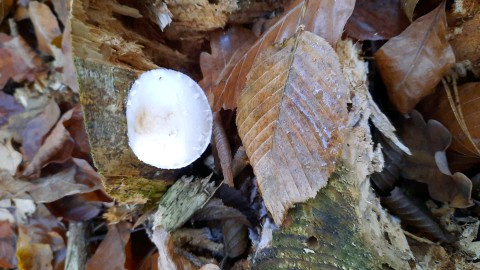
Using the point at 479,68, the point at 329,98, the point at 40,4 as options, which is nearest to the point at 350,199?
the point at 329,98

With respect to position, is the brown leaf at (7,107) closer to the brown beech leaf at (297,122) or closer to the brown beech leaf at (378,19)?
the brown beech leaf at (297,122)

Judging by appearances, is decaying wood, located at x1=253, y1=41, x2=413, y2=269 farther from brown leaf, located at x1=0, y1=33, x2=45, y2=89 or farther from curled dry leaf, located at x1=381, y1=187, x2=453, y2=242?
brown leaf, located at x1=0, y1=33, x2=45, y2=89

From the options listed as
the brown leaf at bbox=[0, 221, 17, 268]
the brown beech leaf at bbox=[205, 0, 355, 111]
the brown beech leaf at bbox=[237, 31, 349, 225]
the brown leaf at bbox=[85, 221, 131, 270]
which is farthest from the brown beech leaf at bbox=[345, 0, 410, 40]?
the brown leaf at bbox=[0, 221, 17, 268]

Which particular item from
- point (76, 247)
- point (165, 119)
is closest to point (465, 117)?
point (165, 119)

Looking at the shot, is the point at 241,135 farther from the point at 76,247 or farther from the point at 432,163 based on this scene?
the point at 76,247

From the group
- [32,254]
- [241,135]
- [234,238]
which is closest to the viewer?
[241,135]
